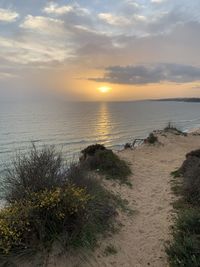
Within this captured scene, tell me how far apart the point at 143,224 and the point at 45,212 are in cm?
312

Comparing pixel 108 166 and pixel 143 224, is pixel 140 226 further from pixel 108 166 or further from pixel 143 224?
pixel 108 166

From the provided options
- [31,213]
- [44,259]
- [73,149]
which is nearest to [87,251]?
[44,259]

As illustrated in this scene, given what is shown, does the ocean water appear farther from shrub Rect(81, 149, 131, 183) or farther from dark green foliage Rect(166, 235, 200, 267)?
dark green foliage Rect(166, 235, 200, 267)

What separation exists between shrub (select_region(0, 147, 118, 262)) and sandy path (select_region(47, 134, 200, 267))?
19.2 inches

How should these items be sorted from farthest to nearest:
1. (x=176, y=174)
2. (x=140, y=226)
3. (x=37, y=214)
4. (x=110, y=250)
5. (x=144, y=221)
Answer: (x=176, y=174) → (x=144, y=221) → (x=140, y=226) → (x=110, y=250) → (x=37, y=214)

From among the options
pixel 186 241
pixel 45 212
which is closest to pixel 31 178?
pixel 45 212

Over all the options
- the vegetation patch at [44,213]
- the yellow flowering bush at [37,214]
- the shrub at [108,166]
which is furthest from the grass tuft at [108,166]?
the yellow flowering bush at [37,214]

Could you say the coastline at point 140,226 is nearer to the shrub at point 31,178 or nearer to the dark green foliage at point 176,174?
the dark green foliage at point 176,174

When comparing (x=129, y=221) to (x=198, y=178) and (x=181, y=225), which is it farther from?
(x=198, y=178)

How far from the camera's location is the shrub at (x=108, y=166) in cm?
1307

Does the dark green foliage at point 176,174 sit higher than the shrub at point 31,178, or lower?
lower

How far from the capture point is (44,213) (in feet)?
21.4

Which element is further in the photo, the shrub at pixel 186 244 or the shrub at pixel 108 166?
the shrub at pixel 108 166

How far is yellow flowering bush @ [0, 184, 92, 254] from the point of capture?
6.02 meters
